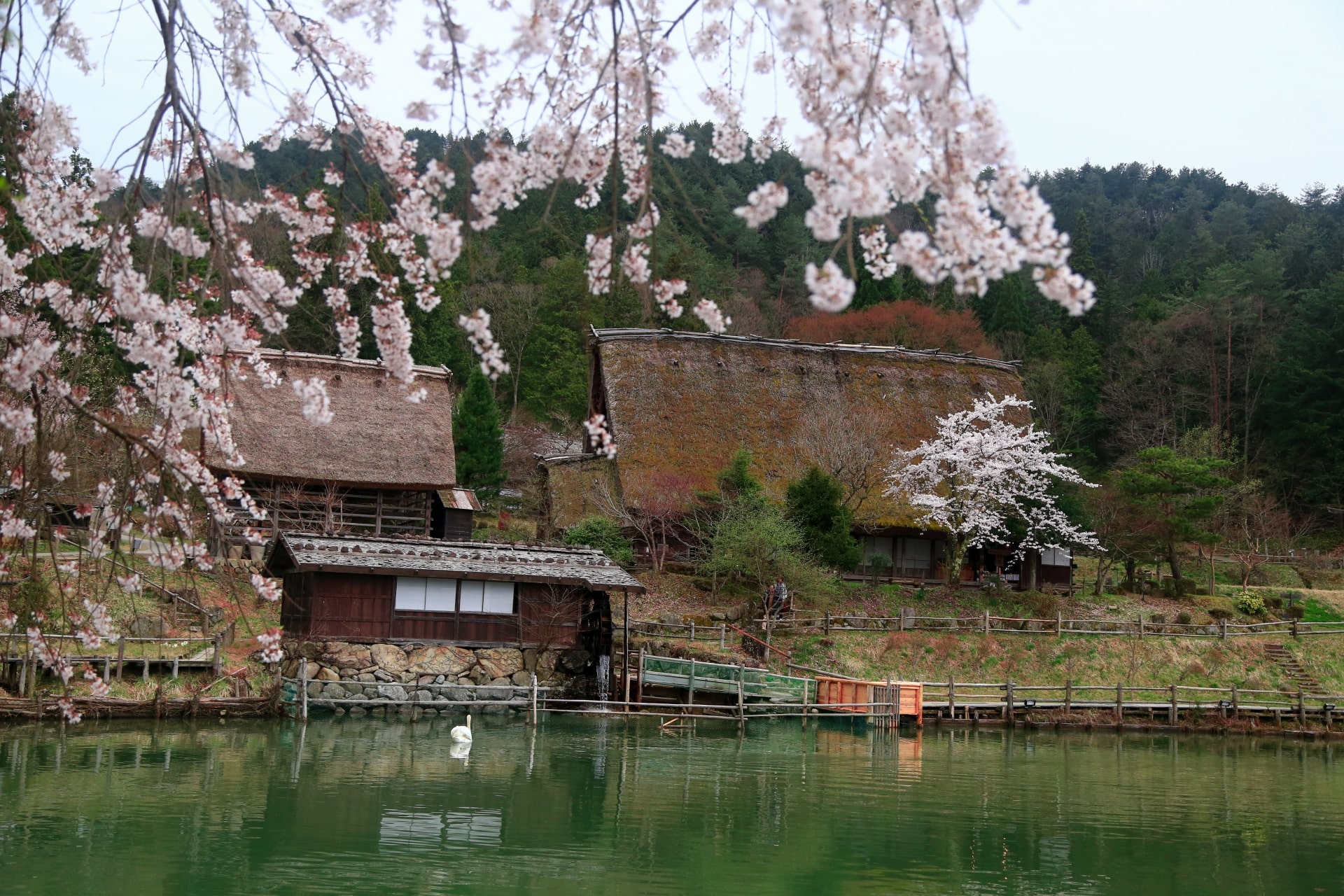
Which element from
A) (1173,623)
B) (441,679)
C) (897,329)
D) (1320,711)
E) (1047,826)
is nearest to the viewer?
(1047,826)

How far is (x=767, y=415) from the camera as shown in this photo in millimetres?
28453

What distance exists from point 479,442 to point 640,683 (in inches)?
497

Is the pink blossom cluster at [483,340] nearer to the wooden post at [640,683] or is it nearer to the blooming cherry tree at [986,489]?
the wooden post at [640,683]

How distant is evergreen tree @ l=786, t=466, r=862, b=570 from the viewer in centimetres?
2436

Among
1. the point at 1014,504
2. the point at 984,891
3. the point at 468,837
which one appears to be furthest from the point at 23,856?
the point at 1014,504

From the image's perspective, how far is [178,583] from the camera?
66.3 feet

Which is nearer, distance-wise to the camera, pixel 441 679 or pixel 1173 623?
pixel 441 679

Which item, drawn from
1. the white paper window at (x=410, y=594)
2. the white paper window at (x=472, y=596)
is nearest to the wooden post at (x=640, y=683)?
the white paper window at (x=472, y=596)

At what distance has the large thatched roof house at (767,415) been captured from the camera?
26.2 metres

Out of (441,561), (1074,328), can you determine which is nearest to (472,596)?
(441,561)

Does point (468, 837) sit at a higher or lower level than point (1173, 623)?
lower

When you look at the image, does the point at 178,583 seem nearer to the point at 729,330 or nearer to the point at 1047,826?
the point at 1047,826

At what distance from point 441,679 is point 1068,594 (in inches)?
598

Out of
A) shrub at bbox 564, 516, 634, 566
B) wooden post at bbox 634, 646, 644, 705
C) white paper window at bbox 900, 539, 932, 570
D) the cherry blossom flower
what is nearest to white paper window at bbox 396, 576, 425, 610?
wooden post at bbox 634, 646, 644, 705
